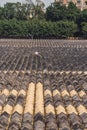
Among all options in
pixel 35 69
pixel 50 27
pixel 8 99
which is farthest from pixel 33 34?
pixel 8 99

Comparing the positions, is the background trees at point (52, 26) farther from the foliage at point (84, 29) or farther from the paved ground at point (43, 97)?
the paved ground at point (43, 97)

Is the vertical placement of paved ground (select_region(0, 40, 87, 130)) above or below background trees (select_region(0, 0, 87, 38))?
above

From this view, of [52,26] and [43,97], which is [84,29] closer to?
[52,26]

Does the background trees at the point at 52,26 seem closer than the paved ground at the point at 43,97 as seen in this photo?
No

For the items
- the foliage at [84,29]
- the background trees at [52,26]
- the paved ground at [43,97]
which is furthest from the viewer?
the background trees at [52,26]

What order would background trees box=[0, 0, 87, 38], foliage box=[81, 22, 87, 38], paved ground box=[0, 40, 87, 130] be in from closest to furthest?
paved ground box=[0, 40, 87, 130] → foliage box=[81, 22, 87, 38] → background trees box=[0, 0, 87, 38]

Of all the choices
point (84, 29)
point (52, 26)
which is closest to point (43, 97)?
point (84, 29)

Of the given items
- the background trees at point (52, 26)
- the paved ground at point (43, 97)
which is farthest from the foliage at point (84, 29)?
the paved ground at point (43, 97)

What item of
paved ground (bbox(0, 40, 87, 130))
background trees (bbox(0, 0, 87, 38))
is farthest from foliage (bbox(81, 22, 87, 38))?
paved ground (bbox(0, 40, 87, 130))

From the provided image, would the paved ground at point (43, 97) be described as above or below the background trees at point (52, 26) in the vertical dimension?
above

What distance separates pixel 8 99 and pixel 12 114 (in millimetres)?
1349

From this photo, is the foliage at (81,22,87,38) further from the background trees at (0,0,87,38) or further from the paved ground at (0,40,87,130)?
the paved ground at (0,40,87,130)

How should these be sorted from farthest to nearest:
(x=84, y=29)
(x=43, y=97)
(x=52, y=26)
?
(x=52, y=26) → (x=84, y=29) → (x=43, y=97)

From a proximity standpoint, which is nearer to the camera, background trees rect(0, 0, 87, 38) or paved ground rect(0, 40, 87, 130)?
paved ground rect(0, 40, 87, 130)
